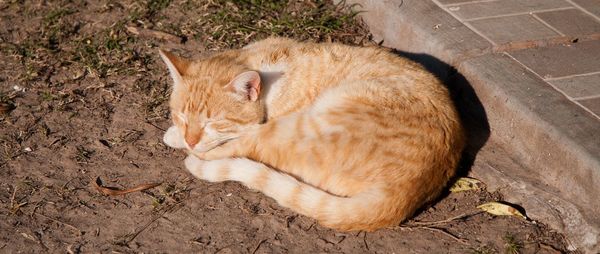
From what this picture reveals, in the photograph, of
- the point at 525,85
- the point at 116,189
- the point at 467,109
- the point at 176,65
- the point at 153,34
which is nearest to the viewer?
the point at 116,189

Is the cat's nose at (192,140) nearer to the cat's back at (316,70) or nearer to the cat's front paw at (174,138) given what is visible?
the cat's front paw at (174,138)

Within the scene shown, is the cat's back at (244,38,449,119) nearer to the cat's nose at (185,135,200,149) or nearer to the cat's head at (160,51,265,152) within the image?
the cat's head at (160,51,265,152)

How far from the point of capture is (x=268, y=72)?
13.5ft

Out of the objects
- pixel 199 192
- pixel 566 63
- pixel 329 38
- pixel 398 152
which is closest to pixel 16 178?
pixel 199 192

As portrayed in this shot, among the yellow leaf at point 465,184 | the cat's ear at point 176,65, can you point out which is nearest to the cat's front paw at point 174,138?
the cat's ear at point 176,65

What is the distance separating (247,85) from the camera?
390cm

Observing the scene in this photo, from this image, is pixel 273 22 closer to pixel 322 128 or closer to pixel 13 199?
pixel 322 128

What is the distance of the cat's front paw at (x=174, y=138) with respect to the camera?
4.11 m

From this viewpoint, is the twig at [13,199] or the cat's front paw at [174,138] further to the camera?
the cat's front paw at [174,138]

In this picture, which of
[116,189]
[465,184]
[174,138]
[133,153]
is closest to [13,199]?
[116,189]

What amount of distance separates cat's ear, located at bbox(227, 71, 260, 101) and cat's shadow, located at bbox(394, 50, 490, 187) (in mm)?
1256

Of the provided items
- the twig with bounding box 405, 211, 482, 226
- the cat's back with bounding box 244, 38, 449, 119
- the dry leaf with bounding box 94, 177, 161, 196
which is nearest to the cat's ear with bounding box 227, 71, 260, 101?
the cat's back with bounding box 244, 38, 449, 119

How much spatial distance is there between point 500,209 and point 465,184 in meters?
0.27

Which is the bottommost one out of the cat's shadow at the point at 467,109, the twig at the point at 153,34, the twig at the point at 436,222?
the twig at the point at 153,34
